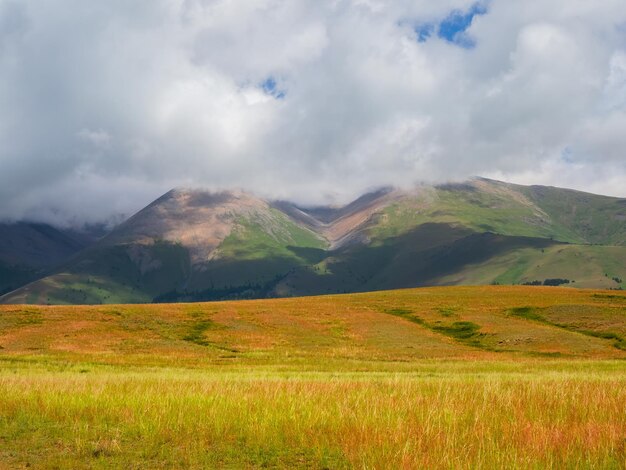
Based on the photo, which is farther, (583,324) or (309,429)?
(583,324)

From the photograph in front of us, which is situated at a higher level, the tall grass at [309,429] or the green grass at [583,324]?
the tall grass at [309,429]

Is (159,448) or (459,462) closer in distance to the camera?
(459,462)

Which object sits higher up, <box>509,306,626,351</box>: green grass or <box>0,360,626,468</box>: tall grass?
<box>0,360,626,468</box>: tall grass

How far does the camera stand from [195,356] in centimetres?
5525

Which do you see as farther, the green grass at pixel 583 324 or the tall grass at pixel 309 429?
the green grass at pixel 583 324

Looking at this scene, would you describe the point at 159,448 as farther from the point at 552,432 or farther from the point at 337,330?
the point at 337,330

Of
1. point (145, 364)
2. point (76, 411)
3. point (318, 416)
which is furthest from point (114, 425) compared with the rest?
point (145, 364)

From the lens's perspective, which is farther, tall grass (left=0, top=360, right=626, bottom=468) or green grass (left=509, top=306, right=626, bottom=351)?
green grass (left=509, top=306, right=626, bottom=351)

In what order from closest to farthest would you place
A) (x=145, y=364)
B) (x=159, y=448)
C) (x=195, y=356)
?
(x=159, y=448), (x=145, y=364), (x=195, y=356)

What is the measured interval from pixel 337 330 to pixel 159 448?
65.9 meters

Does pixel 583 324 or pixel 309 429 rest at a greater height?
pixel 309 429

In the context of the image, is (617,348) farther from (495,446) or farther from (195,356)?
(495,446)

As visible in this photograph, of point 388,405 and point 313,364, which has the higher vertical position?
point 388,405

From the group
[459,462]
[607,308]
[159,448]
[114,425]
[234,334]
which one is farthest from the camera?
[607,308]
